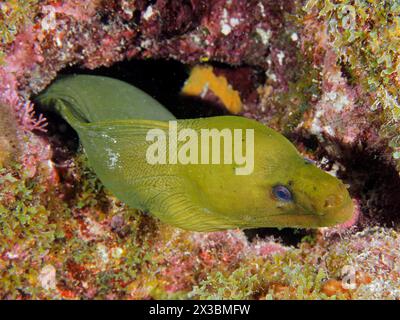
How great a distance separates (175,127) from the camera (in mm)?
2957

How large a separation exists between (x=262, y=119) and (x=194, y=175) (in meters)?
2.16

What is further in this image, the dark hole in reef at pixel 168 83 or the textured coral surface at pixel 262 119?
the dark hole in reef at pixel 168 83

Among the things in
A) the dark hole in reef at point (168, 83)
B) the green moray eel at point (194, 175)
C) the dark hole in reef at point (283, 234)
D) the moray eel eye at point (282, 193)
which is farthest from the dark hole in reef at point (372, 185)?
the dark hole in reef at point (168, 83)

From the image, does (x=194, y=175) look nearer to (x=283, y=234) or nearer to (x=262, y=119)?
(x=283, y=234)

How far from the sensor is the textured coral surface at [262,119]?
10.7ft

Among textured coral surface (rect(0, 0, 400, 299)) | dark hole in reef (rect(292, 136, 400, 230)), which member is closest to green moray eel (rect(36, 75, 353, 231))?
textured coral surface (rect(0, 0, 400, 299))

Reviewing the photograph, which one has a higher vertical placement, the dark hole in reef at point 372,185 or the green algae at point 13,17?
the green algae at point 13,17

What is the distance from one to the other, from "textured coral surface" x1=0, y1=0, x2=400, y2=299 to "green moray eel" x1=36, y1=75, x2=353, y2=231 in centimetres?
45

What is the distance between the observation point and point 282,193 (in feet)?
8.25

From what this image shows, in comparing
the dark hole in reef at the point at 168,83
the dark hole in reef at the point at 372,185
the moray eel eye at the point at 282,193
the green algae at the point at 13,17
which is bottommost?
the moray eel eye at the point at 282,193

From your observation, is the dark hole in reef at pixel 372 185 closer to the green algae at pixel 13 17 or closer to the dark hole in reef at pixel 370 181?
the dark hole in reef at pixel 370 181

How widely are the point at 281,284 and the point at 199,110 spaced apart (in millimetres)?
2684

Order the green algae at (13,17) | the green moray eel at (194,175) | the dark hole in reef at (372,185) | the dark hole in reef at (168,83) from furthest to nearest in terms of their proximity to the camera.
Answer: the dark hole in reef at (168,83) → the dark hole in reef at (372,185) → the green algae at (13,17) → the green moray eel at (194,175)

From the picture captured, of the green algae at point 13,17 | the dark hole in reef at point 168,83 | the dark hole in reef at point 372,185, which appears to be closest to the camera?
the green algae at point 13,17
